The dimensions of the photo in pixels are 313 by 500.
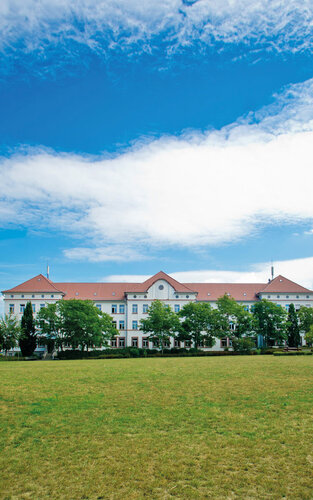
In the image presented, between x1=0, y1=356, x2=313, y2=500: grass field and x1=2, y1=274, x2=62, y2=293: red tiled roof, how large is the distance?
4640 centimetres

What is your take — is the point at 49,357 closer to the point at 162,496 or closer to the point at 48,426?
the point at 48,426

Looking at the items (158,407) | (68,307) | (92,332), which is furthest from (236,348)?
(158,407)

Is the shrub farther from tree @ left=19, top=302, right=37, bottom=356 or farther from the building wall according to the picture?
tree @ left=19, top=302, right=37, bottom=356

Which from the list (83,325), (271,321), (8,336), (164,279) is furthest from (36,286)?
(271,321)

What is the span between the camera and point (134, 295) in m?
57.9

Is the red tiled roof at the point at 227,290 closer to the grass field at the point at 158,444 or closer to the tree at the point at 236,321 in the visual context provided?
the tree at the point at 236,321

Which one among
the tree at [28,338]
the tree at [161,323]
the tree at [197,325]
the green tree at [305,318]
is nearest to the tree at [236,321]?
the tree at [197,325]

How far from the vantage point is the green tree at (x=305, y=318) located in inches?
2149

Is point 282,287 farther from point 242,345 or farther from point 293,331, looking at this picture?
point 242,345

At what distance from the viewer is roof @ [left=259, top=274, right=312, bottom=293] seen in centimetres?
6072

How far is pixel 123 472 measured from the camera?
5945 mm

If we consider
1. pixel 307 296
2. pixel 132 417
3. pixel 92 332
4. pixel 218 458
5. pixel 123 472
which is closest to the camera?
pixel 123 472

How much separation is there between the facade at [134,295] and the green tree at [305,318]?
16.2 feet

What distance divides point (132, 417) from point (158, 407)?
120 centimetres
